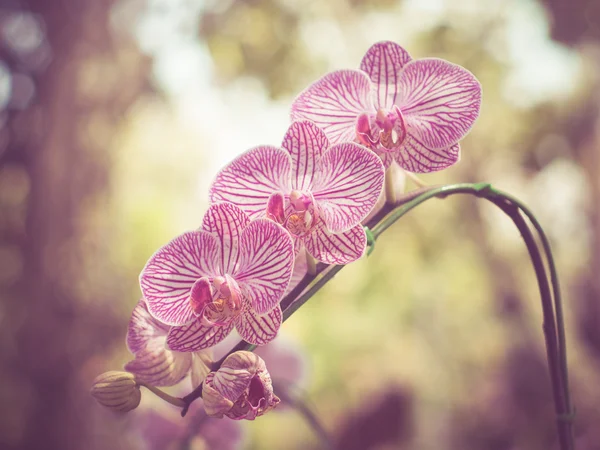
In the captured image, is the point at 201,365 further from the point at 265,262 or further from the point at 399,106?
the point at 399,106

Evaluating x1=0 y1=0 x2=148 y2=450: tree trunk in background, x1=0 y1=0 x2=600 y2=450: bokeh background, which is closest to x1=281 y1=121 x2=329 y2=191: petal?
x1=0 y1=0 x2=600 y2=450: bokeh background

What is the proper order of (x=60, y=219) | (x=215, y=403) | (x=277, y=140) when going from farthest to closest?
(x=60, y=219) → (x=277, y=140) → (x=215, y=403)

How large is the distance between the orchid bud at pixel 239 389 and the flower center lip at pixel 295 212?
0.07 metres

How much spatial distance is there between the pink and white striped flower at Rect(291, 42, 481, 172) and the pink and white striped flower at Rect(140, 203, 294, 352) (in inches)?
3.7

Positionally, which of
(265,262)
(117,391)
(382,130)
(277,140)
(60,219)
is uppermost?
(277,140)

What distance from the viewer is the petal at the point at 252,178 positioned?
287 mm

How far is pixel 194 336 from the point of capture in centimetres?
28

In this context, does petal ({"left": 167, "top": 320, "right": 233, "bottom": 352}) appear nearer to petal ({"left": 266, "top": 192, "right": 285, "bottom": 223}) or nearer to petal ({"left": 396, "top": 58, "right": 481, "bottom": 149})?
petal ({"left": 266, "top": 192, "right": 285, "bottom": 223})

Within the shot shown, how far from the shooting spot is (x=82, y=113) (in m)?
2.30

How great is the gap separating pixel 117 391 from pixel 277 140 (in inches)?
60.7

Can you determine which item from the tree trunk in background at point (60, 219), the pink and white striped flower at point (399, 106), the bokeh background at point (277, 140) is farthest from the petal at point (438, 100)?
the tree trunk in background at point (60, 219)

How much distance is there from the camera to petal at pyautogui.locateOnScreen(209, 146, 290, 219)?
0.29 metres

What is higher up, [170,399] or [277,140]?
[277,140]

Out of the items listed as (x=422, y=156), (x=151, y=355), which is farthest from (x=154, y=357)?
(x=422, y=156)
